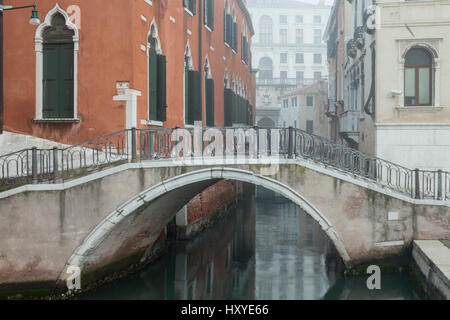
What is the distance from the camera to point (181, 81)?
14.3 meters

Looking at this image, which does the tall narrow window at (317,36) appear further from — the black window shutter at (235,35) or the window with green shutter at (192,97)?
the window with green shutter at (192,97)

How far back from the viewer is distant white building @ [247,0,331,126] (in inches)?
2443

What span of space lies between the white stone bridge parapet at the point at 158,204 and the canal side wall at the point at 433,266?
532 millimetres

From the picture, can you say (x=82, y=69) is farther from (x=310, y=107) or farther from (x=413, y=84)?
(x=310, y=107)

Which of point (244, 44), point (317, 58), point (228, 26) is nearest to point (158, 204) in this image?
point (228, 26)

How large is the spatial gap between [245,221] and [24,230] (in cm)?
1191

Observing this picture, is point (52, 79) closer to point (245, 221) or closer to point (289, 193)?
point (289, 193)

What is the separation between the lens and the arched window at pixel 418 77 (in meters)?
13.9

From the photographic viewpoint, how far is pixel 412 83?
14062mm

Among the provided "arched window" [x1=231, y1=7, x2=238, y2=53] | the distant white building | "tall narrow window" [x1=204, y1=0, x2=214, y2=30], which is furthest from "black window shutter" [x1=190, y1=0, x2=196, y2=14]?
the distant white building

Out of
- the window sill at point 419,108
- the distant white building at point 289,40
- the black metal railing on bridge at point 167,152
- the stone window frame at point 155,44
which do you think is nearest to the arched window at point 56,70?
the black metal railing on bridge at point 167,152

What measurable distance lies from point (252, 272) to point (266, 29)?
53439 mm

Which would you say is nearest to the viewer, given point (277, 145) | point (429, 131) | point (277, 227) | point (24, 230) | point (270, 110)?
point (24, 230)
